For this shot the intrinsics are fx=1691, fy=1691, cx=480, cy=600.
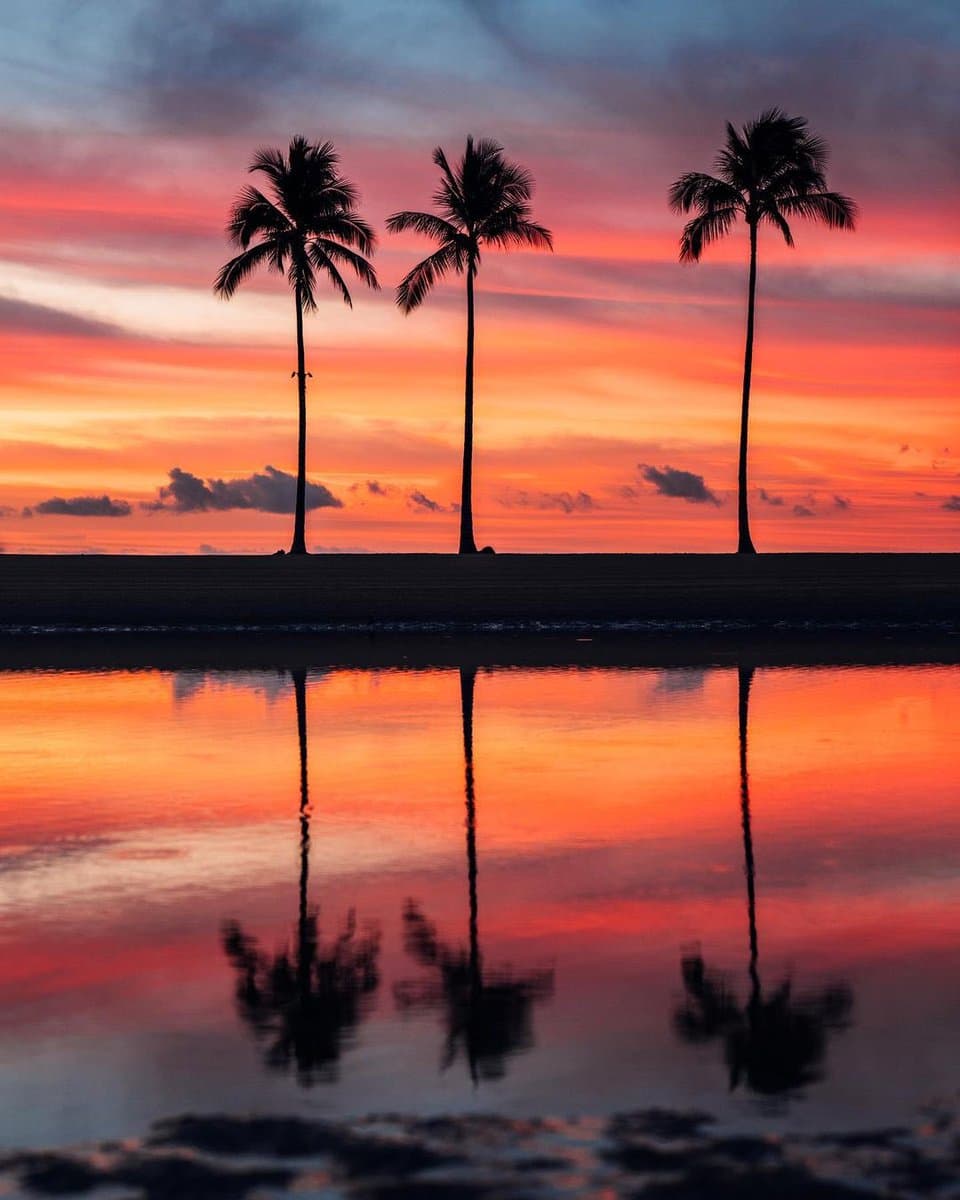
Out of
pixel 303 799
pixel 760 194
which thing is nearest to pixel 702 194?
pixel 760 194

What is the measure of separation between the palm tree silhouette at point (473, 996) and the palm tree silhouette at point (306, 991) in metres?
0.26

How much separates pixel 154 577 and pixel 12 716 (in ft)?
92.2

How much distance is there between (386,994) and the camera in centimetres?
818

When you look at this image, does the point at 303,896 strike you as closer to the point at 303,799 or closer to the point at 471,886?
the point at 471,886

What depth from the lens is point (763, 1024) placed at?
299 inches

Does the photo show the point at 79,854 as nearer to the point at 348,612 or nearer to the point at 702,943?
the point at 702,943

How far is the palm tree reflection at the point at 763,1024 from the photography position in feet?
22.5

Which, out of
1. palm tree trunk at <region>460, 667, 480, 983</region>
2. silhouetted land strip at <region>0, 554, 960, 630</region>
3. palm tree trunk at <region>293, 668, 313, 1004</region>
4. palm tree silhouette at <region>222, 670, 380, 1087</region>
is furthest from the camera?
silhouetted land strip at <region>0, 554, 960, 630</region>

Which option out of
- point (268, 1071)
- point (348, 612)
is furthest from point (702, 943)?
point (348, 612)

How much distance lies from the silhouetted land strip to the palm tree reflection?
34905mm

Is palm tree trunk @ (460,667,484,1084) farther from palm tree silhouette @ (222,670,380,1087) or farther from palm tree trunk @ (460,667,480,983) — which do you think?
palm tree silhouette @ (222,670,380,1087)

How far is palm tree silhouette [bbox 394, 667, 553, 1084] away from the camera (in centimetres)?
724

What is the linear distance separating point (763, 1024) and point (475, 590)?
42.6 metres

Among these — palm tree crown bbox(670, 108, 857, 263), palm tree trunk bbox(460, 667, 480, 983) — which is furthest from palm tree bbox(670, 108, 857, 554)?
palm tree trunk bbox(460, 667, 480, 983)
